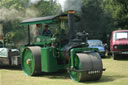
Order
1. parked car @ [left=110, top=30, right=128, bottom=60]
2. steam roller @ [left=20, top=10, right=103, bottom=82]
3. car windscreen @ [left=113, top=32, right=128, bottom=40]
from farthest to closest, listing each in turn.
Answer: car windscreen @ [left=113, top=32, right=128, bottom=40] → parked car @ [left=110, top=30, right=128, bottom=60] → steam roller @ [left=20, top=10, right=103, bottom=82]

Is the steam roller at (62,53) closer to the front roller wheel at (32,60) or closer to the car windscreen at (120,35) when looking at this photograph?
the front roller wheel at (32,60)

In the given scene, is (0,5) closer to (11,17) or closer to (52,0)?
(11,17)

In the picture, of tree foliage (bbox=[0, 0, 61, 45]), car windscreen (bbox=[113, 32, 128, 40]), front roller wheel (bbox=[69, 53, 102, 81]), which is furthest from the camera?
tree foliage (bbox=[0, 0, 61, 45])

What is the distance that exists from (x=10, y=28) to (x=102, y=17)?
15.5 m

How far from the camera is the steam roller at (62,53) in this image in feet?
23.9

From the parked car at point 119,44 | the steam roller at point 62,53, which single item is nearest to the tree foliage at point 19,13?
the parked car at point 119,44

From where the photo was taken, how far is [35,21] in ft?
29.0

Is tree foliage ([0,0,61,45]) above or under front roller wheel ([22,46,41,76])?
above

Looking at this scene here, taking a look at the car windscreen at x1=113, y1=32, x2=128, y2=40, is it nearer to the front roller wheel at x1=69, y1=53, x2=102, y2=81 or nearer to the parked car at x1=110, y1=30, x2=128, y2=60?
the parked car at x1=110, y1=30, x2=128, y2=60

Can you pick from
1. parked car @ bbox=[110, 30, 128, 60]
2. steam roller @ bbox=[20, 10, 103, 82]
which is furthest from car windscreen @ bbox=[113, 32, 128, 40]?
steam roller @ bbox=[20, 10, 103, 82]

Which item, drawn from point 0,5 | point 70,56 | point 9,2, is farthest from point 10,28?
point 70,56

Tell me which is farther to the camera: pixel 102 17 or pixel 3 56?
pixel 102 17

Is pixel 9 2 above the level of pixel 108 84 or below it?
above

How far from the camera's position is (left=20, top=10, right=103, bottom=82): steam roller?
7273 millimetres
